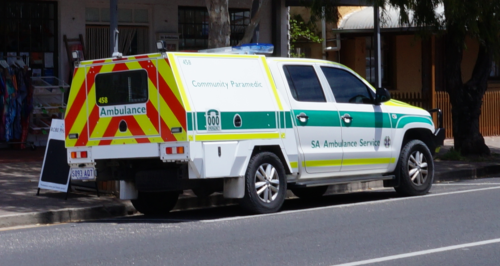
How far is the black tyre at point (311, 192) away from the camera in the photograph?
37.8 feet

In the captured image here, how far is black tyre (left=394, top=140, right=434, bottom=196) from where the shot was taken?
11.0 meters

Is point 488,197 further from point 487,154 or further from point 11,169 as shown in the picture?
point 11,169

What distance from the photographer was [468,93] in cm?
1614

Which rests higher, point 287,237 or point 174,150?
point 174,150

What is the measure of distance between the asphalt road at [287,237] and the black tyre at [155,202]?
24 centimetres

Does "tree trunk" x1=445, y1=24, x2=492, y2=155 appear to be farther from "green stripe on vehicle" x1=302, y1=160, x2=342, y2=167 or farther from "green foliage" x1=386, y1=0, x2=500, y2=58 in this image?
"green stripe on vehicle" x1=302, y1=160, x2=342, y2=167

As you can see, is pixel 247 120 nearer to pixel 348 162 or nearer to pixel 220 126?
pixel 220 126

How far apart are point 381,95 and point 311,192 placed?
197 cm

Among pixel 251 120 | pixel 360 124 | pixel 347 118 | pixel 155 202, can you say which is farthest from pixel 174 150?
pixel 360 124

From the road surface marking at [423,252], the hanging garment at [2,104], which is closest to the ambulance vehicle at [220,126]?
the road surface marking at [423,252]

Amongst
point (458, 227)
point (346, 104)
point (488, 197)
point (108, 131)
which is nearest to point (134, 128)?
point (108, 131)

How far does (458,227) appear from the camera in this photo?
327 inches

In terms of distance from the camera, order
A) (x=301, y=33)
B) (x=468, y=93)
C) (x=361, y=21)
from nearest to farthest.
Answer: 1. (x=468, y=93)
2. (x=361, y=21)
3. (x=301, y=33)

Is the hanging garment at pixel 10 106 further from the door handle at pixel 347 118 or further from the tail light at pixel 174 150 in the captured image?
the door handle at pixel 347 118
